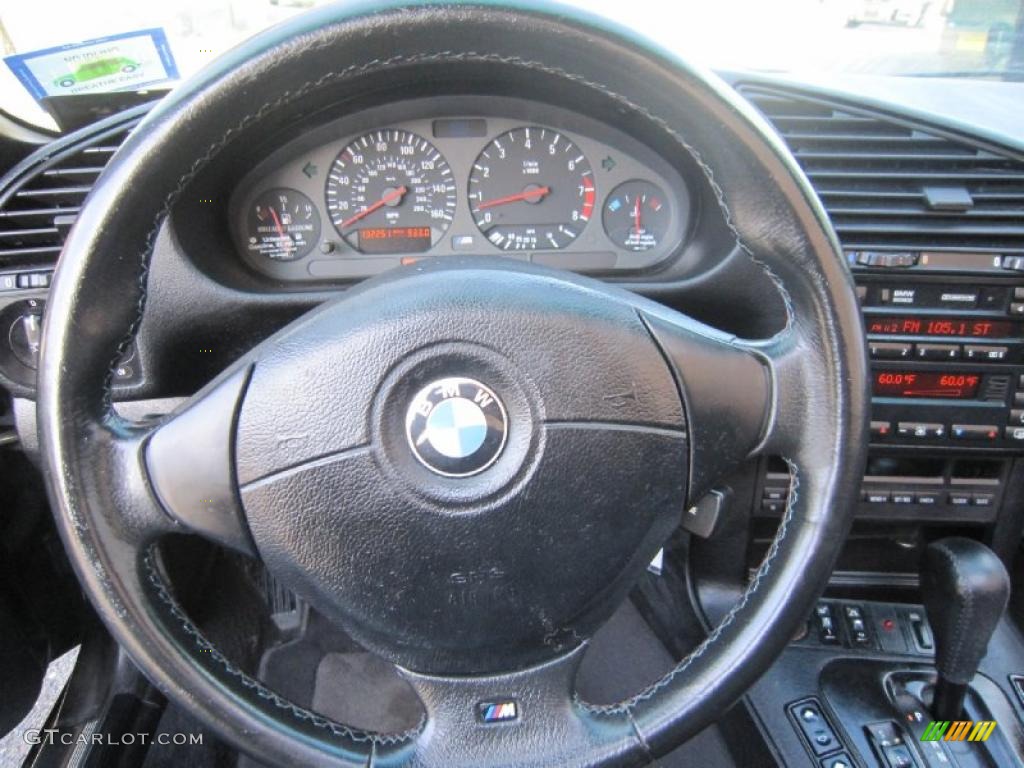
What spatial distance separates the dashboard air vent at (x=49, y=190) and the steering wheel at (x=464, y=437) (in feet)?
2.32

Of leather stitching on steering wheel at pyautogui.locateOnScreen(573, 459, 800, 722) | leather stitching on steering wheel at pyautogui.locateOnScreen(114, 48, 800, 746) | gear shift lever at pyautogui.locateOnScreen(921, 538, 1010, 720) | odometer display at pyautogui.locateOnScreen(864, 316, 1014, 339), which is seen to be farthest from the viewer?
odometer display at pyautogui.locateOnScreen(864, 316, 1014, 339)

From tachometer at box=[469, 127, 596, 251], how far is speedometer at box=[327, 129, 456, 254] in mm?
65

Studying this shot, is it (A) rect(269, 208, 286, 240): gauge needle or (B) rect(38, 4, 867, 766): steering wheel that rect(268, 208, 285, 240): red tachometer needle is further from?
(B) rect(38, 4, 867, 766): steering wheel

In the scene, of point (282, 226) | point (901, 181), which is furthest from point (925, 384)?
point (282, 226)

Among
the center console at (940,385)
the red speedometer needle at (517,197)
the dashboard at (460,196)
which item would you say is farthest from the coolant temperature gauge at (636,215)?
the center console at (940,385)

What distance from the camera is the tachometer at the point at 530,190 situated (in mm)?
1642

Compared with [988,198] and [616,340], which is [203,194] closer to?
[616,340]

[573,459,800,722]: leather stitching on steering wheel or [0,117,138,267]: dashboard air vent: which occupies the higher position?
[0,117,138,267]: dashboard air vent

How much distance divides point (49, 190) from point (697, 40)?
48.2 inches

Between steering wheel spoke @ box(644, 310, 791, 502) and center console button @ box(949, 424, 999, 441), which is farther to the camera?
center console button @ box(949, 424, 999, 441)

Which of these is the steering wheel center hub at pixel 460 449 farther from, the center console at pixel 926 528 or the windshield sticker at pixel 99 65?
the windshield sticker at pixel 99 65

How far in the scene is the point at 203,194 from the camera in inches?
59.2

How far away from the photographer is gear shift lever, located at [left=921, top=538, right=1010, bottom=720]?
1482 mm

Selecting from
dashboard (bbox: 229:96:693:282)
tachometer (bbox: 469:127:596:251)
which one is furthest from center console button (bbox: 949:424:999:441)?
tachometer (bbox: 469:127:596:251)
